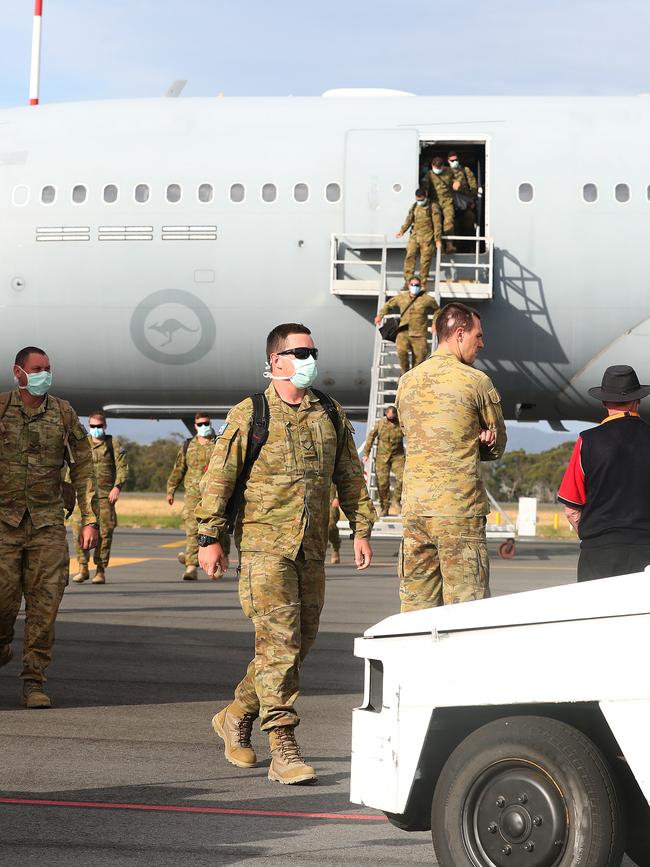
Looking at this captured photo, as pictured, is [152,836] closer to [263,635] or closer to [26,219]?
[263,635]

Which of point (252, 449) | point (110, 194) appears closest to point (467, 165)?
point (110, 194)

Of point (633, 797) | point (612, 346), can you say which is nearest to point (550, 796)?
point (633, 797)

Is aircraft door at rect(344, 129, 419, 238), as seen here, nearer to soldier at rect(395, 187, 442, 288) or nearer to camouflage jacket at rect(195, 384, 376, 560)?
soldier at rect(395, 187, 442, 288)

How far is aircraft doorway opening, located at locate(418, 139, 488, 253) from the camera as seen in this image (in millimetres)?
18125

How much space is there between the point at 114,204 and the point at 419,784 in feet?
48.1

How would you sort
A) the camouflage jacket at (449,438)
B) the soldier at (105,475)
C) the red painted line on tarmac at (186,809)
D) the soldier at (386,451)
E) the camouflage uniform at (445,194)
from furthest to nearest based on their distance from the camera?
the soldier at (386,451) < the camouflage uniform at (445,194) < the soldier at (105,475) < the camouflage jacket at (449,438) < the red painted line on tarmac at (186,809)

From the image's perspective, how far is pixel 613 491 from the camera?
6234mm

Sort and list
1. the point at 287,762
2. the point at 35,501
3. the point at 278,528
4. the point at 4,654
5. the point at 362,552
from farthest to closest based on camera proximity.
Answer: the point at 4,654
the point at 35,501
the point at 362,552
the point at 278,528
the point at 287,762

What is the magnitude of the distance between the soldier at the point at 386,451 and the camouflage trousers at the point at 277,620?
1198cm

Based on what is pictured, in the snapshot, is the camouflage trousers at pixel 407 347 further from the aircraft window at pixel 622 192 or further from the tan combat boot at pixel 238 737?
the tan combat boot at pixel 238 737

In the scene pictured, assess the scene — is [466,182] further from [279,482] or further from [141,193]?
[279,482]

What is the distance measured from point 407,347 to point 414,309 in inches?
25.4

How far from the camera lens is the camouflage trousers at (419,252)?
17250 millimetres

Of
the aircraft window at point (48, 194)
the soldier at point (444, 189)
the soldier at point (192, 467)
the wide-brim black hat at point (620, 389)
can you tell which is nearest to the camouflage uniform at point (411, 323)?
the soldier at point (444, 189)
